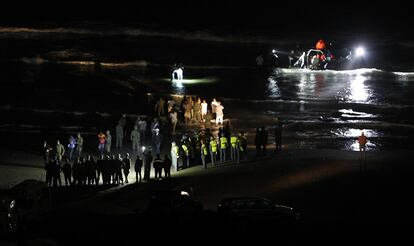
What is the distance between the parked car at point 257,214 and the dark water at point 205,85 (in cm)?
1296

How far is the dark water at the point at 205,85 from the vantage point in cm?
3769

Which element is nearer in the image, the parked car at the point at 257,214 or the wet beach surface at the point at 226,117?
the parked car at the point at 257,214

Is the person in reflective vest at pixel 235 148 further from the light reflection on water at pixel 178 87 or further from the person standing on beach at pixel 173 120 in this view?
the light reflection on water at pixel 178 87

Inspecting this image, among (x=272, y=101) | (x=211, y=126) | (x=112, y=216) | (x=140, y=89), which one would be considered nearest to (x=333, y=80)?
(x=272, y=101)

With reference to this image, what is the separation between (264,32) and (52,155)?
144 feet

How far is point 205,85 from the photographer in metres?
48.0

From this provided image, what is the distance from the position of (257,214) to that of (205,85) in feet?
91.5

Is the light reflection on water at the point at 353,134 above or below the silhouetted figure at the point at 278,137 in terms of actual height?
below

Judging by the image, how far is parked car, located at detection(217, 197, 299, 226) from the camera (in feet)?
66.8

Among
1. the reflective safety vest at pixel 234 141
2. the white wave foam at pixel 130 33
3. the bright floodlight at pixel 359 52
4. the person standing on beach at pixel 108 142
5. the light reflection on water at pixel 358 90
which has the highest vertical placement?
the white wave foam at pixel 130 33

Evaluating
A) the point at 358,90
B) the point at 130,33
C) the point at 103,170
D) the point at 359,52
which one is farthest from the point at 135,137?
the point at 130,33

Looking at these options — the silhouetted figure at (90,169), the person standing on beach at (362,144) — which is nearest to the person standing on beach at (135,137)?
the silhouetted figure at (90,169)

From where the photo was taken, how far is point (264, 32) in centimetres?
7362

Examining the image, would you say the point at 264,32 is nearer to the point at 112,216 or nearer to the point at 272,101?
the point at 272,101
